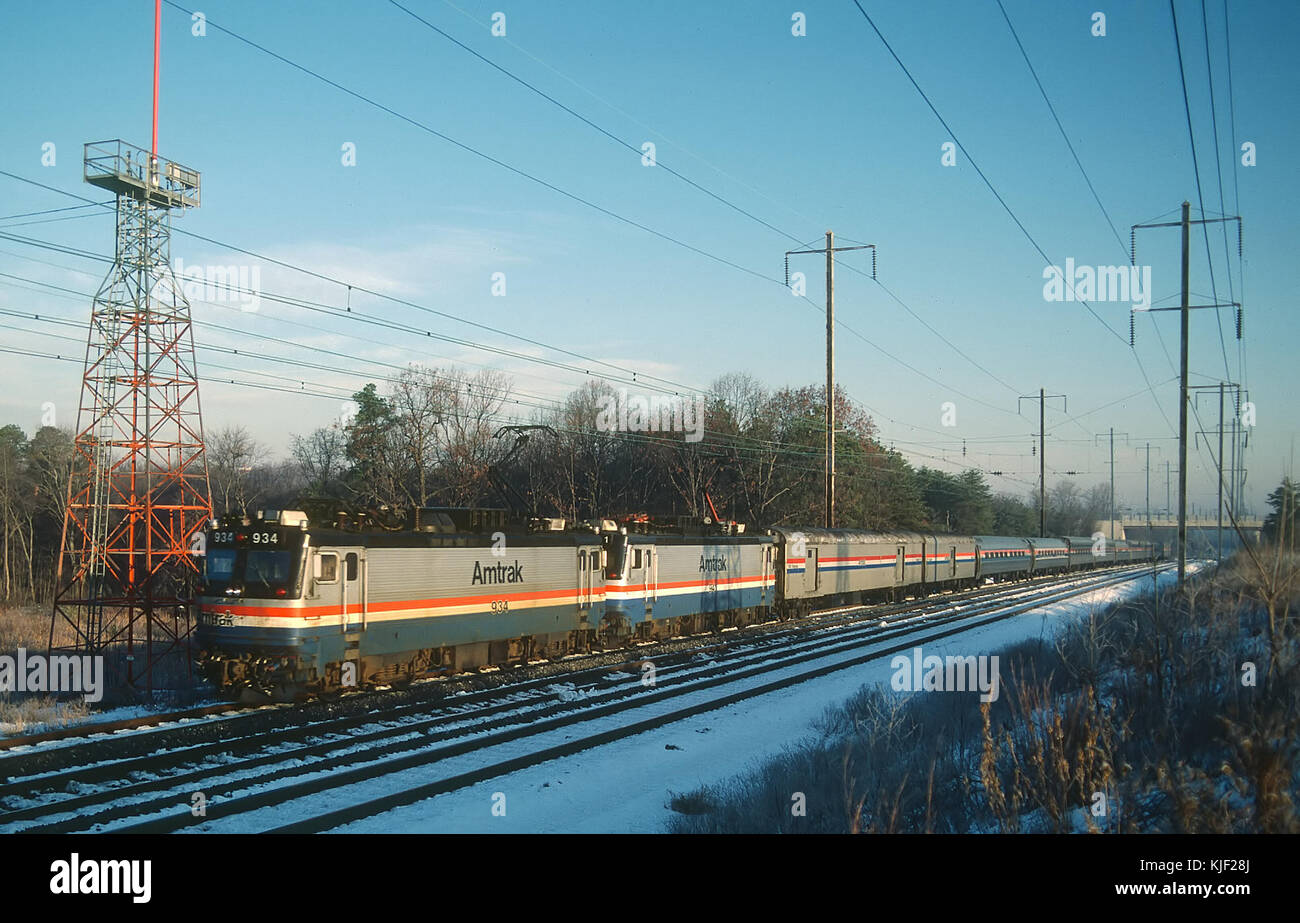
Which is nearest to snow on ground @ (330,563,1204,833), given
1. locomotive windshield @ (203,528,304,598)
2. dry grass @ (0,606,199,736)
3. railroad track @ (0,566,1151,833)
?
railroad track @ (0,566,1151,833)

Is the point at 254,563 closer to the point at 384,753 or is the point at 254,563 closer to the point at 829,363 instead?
the point at 384,753

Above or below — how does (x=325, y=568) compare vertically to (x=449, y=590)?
above

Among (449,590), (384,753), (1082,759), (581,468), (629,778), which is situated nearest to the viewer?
(1082,759)

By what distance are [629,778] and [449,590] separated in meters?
7.19

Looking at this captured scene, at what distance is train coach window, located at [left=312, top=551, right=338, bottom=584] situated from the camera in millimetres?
15273

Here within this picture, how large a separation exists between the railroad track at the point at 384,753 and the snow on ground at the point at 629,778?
1.10 ft

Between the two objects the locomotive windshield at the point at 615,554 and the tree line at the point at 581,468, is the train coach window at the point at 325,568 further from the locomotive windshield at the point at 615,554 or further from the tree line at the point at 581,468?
the tree line at the point at 581,468

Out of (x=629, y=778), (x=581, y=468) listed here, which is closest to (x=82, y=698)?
(x=629, y=778)

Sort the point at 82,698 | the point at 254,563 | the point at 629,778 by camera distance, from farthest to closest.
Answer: the point at 82,698 → the point at 254,563 → the point at 629,778

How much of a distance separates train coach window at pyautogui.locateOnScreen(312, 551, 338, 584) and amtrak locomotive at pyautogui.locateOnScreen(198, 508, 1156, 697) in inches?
0.9

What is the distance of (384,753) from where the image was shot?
12461mm

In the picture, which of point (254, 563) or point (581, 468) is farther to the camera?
point (581, 468)

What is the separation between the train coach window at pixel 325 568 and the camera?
15.3m

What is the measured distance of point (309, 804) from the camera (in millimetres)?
10188
